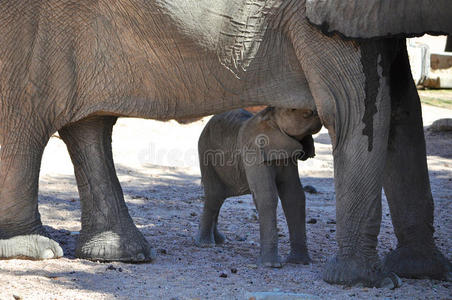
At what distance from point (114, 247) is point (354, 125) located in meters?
1.92

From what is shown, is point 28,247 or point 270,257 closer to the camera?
point 28,247

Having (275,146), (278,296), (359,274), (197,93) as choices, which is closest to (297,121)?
(275,146)

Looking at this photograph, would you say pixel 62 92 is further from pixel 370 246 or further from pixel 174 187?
pixel 174 187

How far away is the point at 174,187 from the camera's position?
9383 millimetres


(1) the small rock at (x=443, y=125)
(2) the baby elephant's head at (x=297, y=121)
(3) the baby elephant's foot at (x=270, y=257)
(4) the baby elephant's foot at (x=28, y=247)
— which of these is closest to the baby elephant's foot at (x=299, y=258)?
(3) the baby elephant's foot at (x=270, y=257)

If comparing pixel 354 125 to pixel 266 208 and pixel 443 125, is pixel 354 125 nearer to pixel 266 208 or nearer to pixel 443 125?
pixel 266 208

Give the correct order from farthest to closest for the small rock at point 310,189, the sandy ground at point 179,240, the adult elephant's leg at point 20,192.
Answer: the small rock at point 310,189, the adult elephant's leg at point 20,192, the sandy ground at point 179,240

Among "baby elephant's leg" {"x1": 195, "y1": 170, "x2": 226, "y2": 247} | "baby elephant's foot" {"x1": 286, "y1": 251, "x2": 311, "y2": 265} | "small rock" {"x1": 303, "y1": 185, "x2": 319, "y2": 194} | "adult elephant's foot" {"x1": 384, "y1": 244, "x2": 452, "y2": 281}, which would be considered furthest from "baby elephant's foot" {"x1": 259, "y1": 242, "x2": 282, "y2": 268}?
"small rock" {"x1": 303, "y1": 185, "x2": 319, "y2": 194}

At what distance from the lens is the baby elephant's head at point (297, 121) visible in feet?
17.6

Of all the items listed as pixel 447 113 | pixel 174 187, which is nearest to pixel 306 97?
pixel 174 187

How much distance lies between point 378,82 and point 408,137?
0.78 m

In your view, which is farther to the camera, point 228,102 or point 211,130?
point 211,130

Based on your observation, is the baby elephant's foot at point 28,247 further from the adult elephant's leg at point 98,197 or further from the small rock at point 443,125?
the small rock at point 443,125

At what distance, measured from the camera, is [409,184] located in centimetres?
535
